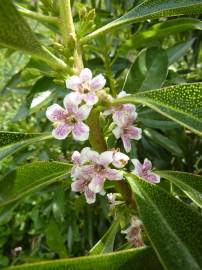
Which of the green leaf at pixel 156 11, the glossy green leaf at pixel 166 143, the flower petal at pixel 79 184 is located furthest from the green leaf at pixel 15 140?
the glossy green leaf at pixel 166 143

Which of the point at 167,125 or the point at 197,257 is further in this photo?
the point at 167,125

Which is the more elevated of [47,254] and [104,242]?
[104,242]

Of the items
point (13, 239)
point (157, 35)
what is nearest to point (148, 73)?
point (157, 35)

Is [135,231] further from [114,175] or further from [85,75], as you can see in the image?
[85,75]

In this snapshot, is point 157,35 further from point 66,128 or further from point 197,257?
point 197,257

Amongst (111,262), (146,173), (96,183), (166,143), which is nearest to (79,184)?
(96,183)

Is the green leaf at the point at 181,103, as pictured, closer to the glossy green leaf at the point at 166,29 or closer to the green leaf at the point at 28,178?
the green leaf at the point at 28,178
